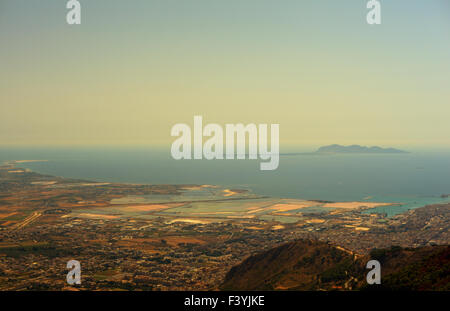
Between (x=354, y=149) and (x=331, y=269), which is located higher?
(x=354, y=149)

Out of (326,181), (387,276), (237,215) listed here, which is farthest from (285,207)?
(326,181)

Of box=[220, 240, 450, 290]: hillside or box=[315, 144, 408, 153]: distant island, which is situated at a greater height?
box=[315, 144, 408, 153]: distant island

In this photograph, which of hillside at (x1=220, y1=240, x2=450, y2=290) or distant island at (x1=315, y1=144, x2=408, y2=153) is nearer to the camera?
hillside at (x1=220, y1=240, x2=450, y2=290)

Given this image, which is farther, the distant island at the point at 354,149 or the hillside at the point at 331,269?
the distant island at the point at 354,149

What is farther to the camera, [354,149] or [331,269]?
[354,149]

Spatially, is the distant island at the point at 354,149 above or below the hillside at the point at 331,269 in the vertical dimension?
above

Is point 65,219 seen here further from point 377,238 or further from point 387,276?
point 387,276
